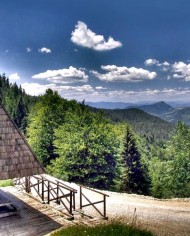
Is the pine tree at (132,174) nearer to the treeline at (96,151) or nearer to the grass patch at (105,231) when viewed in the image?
the treeline at (96,151)

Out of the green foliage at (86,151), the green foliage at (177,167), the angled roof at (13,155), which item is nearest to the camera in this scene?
the angled roof at (13,155)

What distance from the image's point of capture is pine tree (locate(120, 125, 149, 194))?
4031 centimetres

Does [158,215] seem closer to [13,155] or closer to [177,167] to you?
[13,155]

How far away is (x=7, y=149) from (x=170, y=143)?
3711 cm

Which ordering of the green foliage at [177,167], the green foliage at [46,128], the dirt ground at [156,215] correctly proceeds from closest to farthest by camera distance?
1. the dirt ground at [156,215]
2. the green foliage at [46,128]
3. the green foliage at [177,167]

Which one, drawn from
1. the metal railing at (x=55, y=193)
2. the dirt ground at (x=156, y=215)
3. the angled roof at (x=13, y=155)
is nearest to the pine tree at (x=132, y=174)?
the dirt ground at (x=156, y=215)

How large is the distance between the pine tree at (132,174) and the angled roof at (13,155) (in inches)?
1093

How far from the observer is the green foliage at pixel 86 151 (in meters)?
36.8

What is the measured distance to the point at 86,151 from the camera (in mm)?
37781

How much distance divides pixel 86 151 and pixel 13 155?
24.7m

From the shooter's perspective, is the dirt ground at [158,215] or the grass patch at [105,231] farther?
the dirt ground at [158,215]

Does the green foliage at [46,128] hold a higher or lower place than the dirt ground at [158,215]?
higher

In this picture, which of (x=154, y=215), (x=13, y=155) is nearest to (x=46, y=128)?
(x=154, y=215)

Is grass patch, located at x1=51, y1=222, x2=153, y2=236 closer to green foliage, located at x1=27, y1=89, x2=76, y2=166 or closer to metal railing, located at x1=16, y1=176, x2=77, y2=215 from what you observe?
metal railing, located at x1=16, y1=176, x2=77, y2=215
